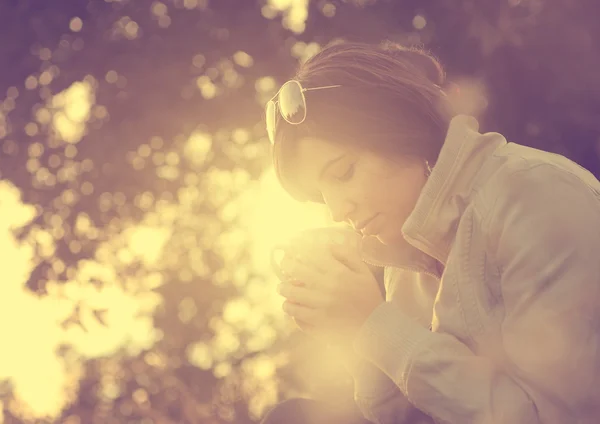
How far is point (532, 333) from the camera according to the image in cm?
154

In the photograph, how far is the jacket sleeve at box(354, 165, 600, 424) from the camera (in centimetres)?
150

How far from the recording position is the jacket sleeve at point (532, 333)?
1.50 meters

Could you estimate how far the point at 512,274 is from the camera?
160 centimetres

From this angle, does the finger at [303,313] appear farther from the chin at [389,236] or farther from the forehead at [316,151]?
the forehead at [316,151]

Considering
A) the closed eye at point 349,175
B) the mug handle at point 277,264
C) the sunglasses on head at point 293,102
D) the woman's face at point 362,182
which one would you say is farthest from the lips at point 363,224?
the sunglasses on head at point 293,102

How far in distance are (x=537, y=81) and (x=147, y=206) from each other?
13.6 feet

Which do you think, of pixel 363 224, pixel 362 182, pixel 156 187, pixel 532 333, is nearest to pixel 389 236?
pixel 363 224

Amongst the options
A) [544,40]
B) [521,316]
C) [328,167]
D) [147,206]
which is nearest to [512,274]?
[521,316]

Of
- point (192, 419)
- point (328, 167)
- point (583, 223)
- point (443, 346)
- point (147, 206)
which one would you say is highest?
point (583, 223)

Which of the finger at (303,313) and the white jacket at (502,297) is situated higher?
the white jacket at (502,297)

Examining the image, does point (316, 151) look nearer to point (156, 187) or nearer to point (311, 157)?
point (311, 157)

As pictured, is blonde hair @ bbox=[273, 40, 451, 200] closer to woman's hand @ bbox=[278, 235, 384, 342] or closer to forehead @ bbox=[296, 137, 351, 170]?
forehead @ bbox=[296, 137, 351, 170]

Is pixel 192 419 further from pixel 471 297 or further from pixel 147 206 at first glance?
pixel 471 297

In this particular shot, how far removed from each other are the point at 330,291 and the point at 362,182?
35cm
